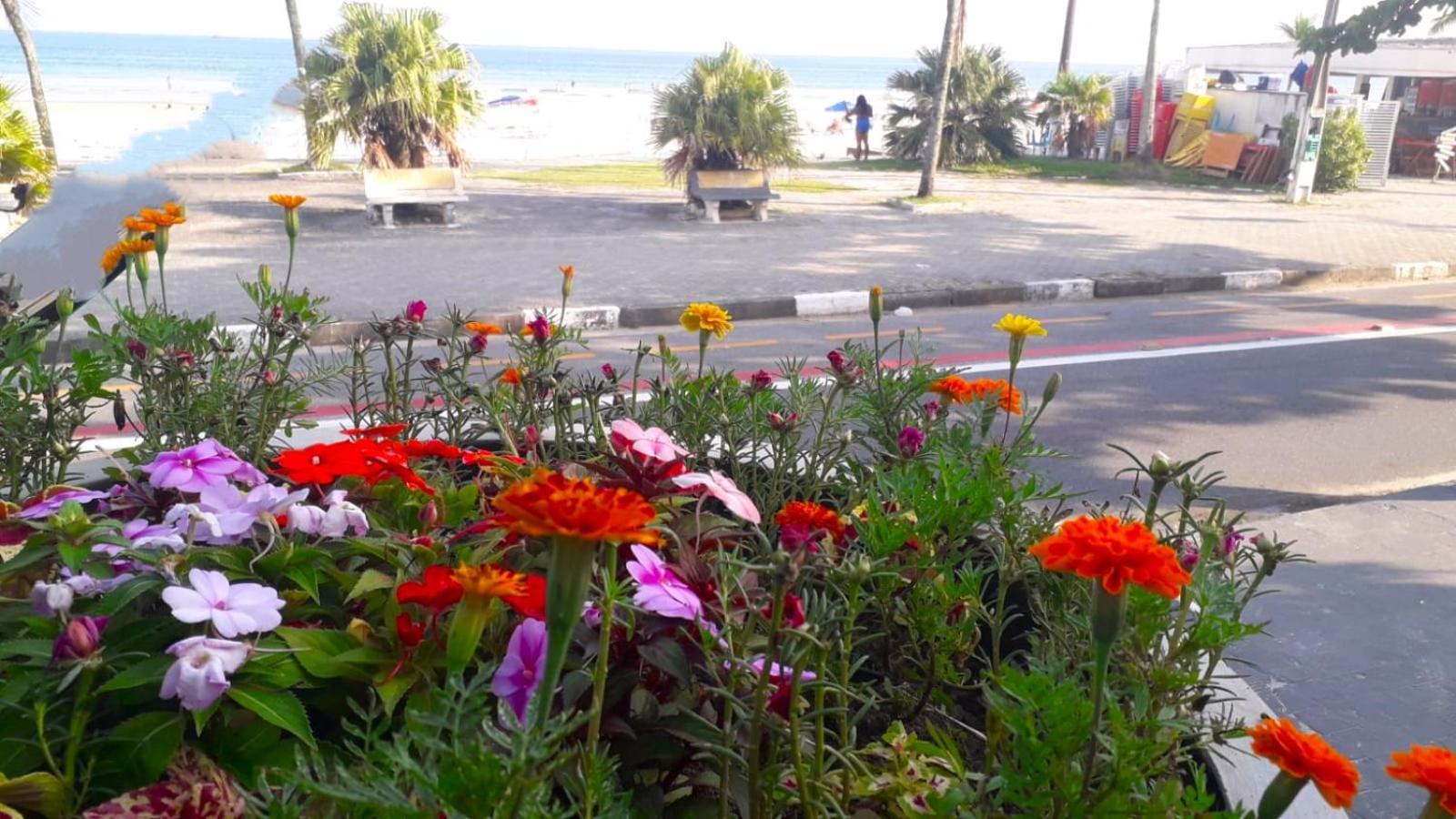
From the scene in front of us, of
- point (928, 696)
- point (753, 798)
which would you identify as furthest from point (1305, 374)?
point (753, 798)

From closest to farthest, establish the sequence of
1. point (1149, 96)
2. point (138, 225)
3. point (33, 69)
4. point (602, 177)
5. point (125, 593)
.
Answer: point (125, 593), point (138, 225), point (33, 69), point (602, 177), point (1149, 96)

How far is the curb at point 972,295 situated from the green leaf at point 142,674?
6.22m

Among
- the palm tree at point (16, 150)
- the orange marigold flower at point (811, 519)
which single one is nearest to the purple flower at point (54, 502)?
the orange marigold flower at point (811, 519)

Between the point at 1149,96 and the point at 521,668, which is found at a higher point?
the point at 1149,96

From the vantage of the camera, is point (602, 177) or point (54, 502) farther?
point (602, 177)

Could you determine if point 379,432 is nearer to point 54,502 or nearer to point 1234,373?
point 54,502

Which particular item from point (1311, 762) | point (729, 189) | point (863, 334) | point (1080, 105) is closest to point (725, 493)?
point (1311, 762)

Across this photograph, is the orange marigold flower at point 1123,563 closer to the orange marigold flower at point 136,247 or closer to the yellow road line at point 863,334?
the orange marigold flower at point 136,247

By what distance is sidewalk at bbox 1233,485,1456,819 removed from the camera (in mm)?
3156

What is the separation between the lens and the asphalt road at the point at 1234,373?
5.51m

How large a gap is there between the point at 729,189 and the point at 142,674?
12.3 metres

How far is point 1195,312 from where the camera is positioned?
31.1 ft

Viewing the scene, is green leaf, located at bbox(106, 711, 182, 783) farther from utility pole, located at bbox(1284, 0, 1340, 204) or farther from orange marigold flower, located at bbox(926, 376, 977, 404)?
utility pole, located at bbox(1284, 0, 1340, 204)

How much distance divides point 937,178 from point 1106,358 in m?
12.7
